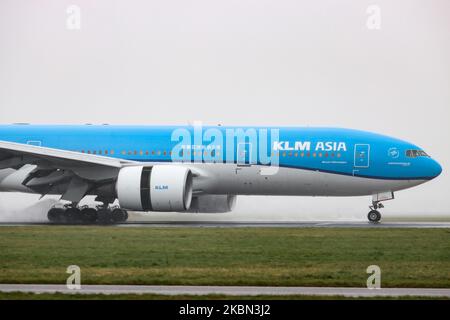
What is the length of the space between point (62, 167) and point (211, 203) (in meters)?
6.89

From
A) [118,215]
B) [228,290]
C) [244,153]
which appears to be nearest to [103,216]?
[118,215]

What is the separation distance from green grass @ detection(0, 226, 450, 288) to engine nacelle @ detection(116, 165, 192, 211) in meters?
2.64

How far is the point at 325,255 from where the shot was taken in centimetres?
2234

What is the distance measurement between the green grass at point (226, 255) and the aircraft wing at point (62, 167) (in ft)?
15.4

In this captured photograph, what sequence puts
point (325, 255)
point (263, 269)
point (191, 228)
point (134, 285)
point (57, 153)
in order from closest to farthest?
point (134, 285) → point (263, 269) → point (325, 255) → point (191, 228) → point (57, 153)

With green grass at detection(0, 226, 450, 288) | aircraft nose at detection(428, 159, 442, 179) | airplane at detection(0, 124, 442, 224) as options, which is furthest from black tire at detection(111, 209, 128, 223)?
aircraft nose at detection(428, 159, 442, 179)

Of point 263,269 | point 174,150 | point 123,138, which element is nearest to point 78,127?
point 123,138

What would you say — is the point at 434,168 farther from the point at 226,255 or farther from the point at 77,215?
the point at 226,255

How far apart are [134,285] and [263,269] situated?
11.7 ft

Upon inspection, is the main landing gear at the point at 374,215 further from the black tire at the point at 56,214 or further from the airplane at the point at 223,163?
the black tire at the point at 56,214

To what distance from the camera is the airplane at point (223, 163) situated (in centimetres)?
3547

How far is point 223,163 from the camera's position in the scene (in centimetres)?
3609
